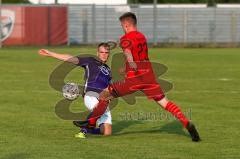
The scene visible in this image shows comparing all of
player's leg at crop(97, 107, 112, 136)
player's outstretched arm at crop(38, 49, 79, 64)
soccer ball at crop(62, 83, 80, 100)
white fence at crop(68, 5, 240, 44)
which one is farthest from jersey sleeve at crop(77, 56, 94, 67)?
white fence at crop(68, 5, 240, 44)

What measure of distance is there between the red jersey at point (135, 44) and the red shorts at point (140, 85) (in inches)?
8.4

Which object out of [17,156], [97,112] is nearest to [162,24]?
[97,112]

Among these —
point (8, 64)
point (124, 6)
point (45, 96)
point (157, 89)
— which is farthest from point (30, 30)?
point (157, 89)

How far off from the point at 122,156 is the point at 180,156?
0.76 meters

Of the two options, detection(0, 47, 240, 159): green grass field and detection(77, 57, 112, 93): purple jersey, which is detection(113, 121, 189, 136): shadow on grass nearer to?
detection(0, 47, 240, 159): green grass field

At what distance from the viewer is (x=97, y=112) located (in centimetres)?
1203

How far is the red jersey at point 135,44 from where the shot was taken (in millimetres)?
11148

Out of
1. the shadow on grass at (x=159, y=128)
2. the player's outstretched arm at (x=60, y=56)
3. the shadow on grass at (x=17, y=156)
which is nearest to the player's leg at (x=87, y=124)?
the shadow on grass at (x=159, y=128)

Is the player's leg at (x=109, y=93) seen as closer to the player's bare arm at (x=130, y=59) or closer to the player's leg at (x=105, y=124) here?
the player's leg at (x=105, y=124)

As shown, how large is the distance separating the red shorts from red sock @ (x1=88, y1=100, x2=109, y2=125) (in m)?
0.44

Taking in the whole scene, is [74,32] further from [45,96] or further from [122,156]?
[122,156]

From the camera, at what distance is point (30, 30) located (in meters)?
53.1

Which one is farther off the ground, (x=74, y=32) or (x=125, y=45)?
(x=125, y=45)

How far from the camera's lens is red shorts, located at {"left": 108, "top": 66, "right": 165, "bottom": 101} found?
1135 cm
